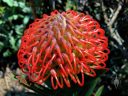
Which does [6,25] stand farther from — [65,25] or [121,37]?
[65,25]

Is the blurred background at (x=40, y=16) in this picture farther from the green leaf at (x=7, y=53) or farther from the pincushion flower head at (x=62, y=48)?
the pincushion flower head at (x=62, y=48)

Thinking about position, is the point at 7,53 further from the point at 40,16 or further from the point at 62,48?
the point at 62,48

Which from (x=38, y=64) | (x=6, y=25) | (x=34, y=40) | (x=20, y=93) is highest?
(x=34, y=40)

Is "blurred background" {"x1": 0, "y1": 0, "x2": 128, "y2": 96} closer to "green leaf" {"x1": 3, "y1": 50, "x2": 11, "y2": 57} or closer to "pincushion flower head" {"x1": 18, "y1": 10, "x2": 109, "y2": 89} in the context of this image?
"green leaf" {"x1": 3, "y1": 50, "x2": 11, "y2": 57}

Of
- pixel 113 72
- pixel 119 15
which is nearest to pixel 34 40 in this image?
pixel 113 72

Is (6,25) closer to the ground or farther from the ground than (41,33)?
closer to the ground

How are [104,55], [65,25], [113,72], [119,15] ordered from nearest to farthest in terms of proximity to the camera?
[65,25] → [104,55] → [113,72] → [119,15]

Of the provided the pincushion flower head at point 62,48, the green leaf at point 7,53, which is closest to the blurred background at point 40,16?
the green leaf at point 7,53

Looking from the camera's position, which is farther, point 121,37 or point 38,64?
point 121,37
